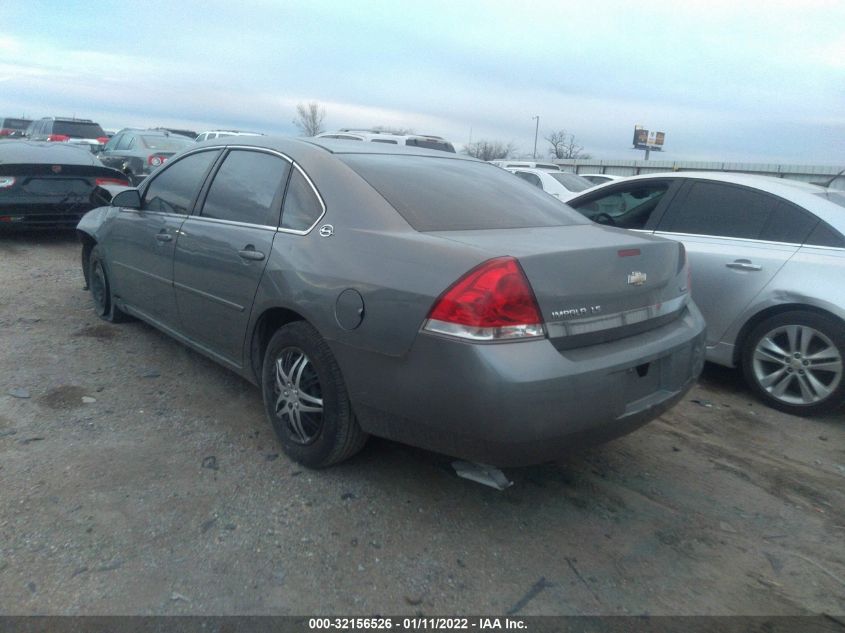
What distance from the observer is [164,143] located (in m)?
14.6

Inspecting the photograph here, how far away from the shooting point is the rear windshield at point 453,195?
3.29m

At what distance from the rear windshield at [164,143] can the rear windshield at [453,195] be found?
37.5 ft

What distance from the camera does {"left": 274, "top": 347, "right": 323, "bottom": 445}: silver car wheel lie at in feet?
10.8

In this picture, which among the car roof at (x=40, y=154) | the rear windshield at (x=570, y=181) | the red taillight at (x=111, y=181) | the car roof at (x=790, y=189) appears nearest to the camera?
the car roof at (x=790, y=189)

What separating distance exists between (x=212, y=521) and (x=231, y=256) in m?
1.44

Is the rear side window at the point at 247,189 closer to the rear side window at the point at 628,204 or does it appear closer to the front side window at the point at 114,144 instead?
the rear side window at the point at 628,204

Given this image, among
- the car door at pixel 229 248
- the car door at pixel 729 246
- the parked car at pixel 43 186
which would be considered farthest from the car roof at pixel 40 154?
the car door at pixel 729 246

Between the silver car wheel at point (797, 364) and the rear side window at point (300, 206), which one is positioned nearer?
the rear side window at point (300, 206)

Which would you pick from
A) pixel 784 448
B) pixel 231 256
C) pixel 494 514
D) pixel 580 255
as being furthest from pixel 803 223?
pixel 231 256

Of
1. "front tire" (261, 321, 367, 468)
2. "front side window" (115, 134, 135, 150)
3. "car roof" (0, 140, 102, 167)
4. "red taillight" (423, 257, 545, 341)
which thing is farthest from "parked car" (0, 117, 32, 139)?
"red taillight" (423, 257, 545, 341)

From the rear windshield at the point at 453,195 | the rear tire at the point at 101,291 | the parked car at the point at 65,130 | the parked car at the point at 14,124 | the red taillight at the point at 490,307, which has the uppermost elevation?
the parked car at the point at 14,124

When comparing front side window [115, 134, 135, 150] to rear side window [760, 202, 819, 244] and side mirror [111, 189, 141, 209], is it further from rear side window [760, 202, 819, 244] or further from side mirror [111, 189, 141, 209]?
rear side window [760, 202, 819, 244]

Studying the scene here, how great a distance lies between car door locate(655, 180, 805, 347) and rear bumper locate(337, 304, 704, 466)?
2048mm

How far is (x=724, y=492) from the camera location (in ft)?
11.4
